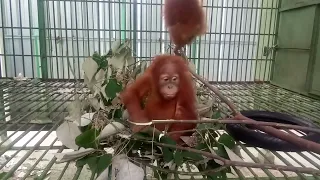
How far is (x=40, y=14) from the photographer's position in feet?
4.38

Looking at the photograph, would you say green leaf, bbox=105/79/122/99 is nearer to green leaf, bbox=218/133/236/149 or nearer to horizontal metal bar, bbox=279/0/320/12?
green leaf, bbox=218/133/236/149

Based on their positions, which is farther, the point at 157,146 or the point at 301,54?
the point at 301,54

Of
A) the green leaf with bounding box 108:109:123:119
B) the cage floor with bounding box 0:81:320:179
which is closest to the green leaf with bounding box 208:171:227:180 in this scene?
the cage floor with bounding box 0:81:320:179

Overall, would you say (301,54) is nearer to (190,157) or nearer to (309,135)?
(309,135)

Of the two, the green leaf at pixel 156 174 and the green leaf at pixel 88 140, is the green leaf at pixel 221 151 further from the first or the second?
the green leaf at pixel 88 140

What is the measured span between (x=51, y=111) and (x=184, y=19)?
0.51 meters

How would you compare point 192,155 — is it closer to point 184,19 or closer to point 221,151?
point 221,151

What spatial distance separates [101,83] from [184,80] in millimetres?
368

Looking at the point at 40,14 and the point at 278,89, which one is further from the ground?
the point at 40,14

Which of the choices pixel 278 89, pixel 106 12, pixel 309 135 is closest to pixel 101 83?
pixel 309 135

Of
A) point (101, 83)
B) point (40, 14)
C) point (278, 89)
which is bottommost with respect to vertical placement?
point (278, 89)

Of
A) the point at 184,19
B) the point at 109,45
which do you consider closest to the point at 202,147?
the point at 184,19

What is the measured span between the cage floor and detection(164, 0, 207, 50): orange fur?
1.01 feet

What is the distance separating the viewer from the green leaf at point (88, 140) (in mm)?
454
